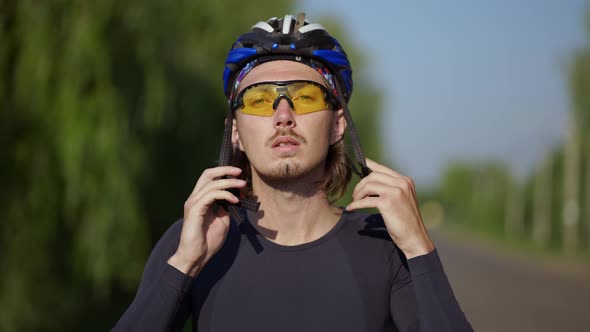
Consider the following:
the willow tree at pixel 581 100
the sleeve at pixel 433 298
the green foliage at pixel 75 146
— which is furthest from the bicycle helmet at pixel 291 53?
the willow tree at pixel 581 100

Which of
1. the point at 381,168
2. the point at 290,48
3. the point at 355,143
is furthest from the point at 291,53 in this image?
the point at 381,168

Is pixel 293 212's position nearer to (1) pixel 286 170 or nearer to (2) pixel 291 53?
(1) pixel 286 170

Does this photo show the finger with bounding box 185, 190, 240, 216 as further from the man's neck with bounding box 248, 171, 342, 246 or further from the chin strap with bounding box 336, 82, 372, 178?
the chin strap with bounding box 336, 82, 372, 178

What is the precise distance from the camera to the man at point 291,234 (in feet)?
7.72

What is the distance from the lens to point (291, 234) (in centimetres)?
268

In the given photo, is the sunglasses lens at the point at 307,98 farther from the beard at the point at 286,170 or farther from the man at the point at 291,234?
the beard at the point at 286,170

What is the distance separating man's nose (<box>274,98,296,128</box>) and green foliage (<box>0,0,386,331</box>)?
4092mm

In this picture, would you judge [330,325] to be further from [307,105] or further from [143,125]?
[143,125]

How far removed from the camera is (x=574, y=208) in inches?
1164

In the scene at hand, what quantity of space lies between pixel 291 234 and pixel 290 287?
0.24 meters

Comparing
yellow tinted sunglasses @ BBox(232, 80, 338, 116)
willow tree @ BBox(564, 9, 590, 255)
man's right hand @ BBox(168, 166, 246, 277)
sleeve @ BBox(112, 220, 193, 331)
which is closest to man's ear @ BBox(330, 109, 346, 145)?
yellow tinted sunglasses @ BBox(232, 80, 338, 116)

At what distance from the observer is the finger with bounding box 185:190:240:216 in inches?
93.0

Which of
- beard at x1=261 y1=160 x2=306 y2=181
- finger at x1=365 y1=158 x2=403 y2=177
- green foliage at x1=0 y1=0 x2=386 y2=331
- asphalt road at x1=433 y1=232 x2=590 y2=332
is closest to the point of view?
finger at x1=365 y1=158 x2=403 y2=177

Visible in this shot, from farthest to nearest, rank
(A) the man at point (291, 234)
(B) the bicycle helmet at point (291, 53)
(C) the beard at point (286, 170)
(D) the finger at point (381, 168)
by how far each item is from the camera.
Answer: (B) the bicycle helmet at point (291, 53)
(C) the beard at point (286, 170)
(D) the finger at point (381, 168)
(A) the man at point (291, 234)
